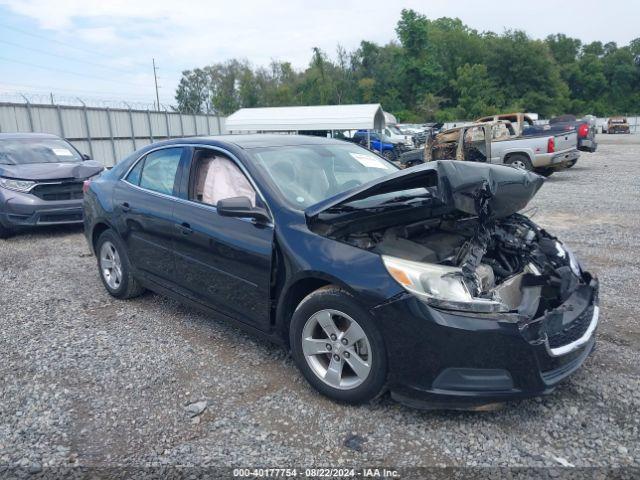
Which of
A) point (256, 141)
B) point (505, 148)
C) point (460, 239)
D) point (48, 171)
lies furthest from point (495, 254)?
point (505, 148)

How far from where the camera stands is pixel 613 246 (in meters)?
6.80

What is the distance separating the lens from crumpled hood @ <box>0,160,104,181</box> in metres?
7.90

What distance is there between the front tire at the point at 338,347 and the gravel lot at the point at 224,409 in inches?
5.9

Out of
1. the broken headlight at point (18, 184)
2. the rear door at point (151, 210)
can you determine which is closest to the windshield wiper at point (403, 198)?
the rear door at point (151, 210)

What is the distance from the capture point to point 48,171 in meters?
8.10

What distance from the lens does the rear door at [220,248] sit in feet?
11.3

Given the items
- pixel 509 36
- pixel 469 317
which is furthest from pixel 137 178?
pixel 509 36

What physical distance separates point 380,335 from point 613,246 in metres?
5.40

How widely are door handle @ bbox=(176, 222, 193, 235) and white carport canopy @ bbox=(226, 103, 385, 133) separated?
22692 mm

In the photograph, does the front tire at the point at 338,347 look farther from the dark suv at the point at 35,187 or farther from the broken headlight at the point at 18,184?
the broken headlight at the point at 18,184

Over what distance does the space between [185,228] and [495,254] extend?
2309 millimetres

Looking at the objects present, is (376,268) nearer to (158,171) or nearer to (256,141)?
(256,141)

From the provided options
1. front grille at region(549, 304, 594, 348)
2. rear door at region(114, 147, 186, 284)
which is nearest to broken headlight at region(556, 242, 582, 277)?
front grille at region(549, 304, 594, 348)

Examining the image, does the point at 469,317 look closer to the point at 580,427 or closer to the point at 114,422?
the point at 580,427
